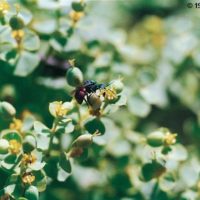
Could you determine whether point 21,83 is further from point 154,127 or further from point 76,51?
point 154,127

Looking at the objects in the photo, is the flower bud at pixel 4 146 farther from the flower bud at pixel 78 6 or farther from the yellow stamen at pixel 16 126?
the flower bud at pixel 78 6

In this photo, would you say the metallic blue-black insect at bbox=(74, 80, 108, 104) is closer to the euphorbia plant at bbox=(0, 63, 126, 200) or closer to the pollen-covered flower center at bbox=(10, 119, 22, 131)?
the euphorbia plant at bbox=(0, 63, 126, 200)

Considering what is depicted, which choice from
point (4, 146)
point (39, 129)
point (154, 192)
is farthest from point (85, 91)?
point (154, 192)

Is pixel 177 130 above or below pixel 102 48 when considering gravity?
below

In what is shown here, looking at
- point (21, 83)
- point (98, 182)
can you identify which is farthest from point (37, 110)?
point (98, 182)

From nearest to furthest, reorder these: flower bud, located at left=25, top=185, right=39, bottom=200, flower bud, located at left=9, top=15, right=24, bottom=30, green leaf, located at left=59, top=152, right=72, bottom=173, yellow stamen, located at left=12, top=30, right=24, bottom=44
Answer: flower bud, located at left=25, top=185, right=39, bottom=200, green leaf, located at left=59, top=152, right=72, bottom=173, flower bud, located at left=9, top=15, right=24, bottom=30, yellow stamen, located at left=12, top=30, right=24, bottom=44

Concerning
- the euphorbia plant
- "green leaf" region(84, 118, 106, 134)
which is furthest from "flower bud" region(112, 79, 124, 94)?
"green leaf" region(84, 118, 106, 134)
